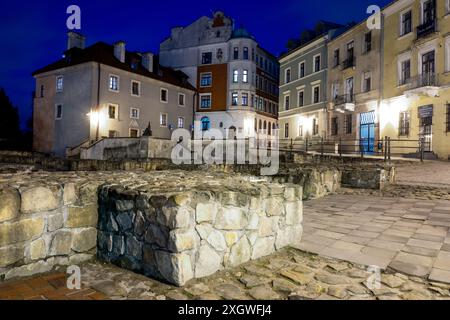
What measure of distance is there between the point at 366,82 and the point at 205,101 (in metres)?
20.0

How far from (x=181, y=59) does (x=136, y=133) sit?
1418cm

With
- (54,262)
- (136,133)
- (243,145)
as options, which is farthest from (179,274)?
(136,133)

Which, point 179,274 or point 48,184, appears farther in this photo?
point 48,184

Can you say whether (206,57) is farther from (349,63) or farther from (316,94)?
(349,63)

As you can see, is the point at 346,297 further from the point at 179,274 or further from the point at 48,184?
the point at 48,184

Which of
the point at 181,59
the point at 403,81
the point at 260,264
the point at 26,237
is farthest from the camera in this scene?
Answer: the point at 181,59

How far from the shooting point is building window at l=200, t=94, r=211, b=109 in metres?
38.6

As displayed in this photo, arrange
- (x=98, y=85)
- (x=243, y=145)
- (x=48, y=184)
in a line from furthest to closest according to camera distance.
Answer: (x=98, y=85) → (x=243, y=145) → (x=48, y=184)

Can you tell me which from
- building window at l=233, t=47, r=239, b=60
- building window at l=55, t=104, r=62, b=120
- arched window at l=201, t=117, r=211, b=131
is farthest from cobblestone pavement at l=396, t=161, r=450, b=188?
building window at l=55, t=104, r=62, b=120

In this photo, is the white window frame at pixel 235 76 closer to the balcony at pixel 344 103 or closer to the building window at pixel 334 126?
the building window at pixel 334 126

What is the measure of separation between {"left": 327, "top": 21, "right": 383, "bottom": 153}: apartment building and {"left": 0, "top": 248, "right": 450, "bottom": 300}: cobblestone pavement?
65.5 feet

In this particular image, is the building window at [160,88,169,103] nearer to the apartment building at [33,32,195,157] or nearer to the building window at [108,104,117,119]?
the apartment building at [33,32,195,157]

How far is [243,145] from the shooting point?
74.1 feet

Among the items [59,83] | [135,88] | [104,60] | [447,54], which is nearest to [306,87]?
[447,54]
